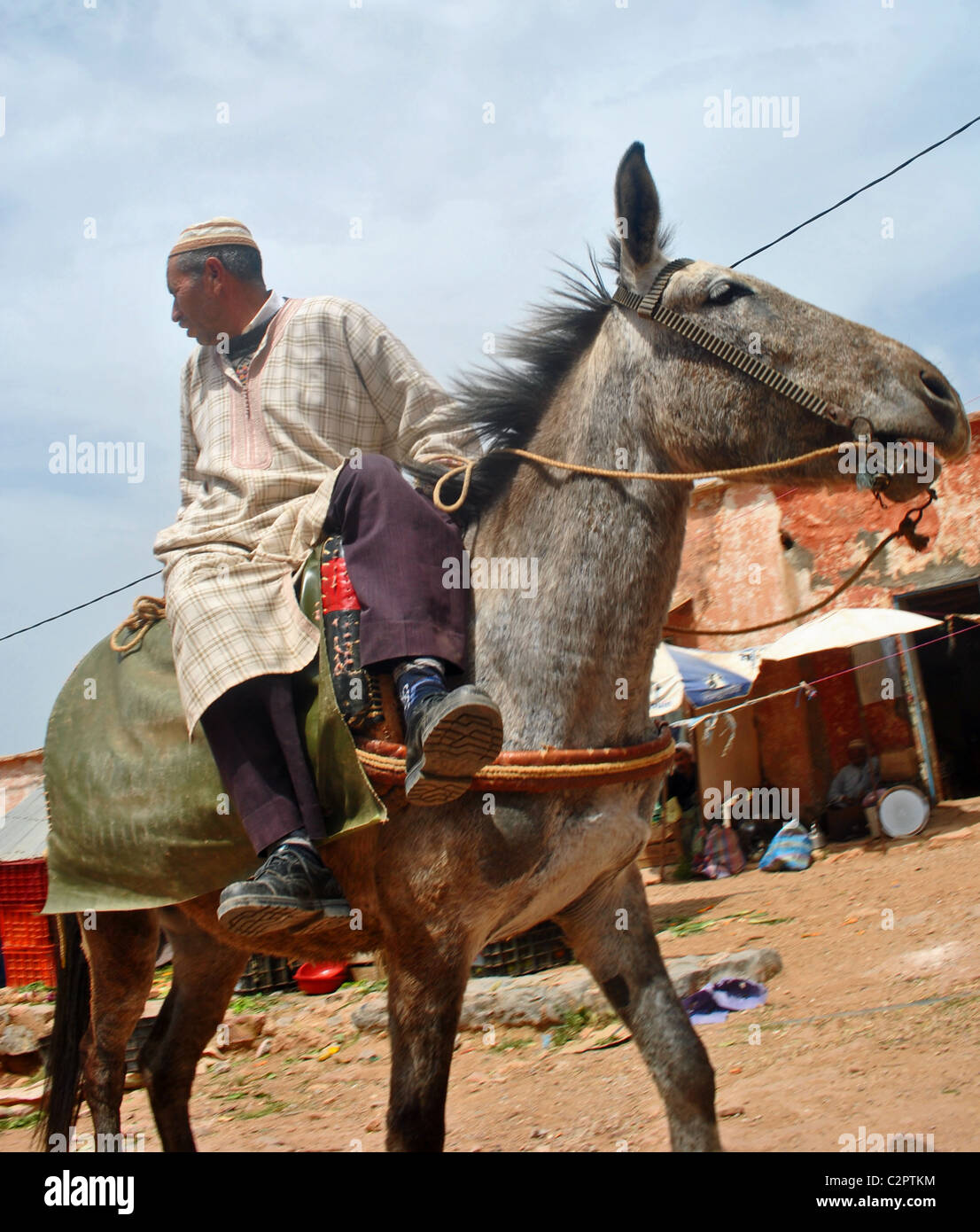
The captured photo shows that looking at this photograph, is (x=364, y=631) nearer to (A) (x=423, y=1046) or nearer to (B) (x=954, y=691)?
(A) (x=423, y=1046)

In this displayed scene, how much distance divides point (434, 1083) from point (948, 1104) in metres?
2.03

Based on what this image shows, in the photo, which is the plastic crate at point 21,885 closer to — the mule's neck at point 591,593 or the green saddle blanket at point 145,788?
the green saddle blanket at point 145,788

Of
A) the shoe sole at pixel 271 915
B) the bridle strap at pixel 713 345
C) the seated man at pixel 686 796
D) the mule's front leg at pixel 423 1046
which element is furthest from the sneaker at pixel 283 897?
the seated man at pixel 686 796

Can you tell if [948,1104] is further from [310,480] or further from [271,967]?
[271,967]

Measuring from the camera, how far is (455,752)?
2650 mm

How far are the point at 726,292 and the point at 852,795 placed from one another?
10.9 meters

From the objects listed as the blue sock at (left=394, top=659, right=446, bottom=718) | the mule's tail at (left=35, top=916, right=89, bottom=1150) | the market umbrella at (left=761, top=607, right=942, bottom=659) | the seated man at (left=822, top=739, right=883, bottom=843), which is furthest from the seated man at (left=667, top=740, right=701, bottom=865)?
the blue sock at (left=394, top=659, right=446, bottom=718)

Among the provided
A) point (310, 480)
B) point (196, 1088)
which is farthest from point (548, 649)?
point (196, 1088)

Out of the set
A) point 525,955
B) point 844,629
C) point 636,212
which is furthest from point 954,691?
point 636,212

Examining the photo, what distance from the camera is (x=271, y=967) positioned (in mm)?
9773

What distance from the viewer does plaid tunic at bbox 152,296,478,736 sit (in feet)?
11.1

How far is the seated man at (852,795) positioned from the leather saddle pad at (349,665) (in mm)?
10955

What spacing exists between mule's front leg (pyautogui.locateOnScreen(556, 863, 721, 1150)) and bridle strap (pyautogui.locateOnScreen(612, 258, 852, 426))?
60.9 inches

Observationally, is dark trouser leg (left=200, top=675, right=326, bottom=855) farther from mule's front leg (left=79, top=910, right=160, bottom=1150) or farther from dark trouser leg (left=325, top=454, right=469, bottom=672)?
mule's front leg (left=79, top=910, right=160, bottom=1150)
